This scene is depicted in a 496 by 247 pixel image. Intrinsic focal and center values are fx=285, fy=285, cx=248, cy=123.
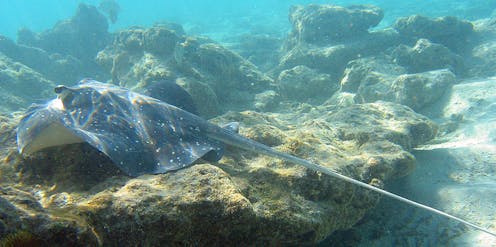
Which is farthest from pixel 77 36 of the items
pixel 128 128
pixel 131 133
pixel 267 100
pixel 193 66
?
pixel 131 133

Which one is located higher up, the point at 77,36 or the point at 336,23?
the point at 77,36

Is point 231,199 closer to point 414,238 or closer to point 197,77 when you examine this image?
point 414,238

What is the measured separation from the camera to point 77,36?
1870 centimetres

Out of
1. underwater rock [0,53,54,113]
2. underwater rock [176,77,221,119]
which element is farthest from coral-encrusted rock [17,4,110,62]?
underwater rock [176,77,221,119]

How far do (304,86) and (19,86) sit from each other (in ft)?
42.1

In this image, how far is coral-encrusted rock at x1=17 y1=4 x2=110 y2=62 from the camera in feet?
60.5

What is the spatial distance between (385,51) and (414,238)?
10.1 m

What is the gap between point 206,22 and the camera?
3878 centimetres

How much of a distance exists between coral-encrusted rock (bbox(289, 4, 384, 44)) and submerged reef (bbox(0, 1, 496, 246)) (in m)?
Answer: 0.05

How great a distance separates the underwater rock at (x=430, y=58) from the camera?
9859mm

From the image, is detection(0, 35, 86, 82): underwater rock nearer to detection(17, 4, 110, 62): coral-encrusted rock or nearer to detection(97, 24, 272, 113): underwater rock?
detection(17, 4, 110, 62): coral-encrusted rock

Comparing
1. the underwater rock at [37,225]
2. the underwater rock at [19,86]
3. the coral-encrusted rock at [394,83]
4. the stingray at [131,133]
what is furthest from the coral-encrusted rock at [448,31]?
the underwater rock at [19,86]

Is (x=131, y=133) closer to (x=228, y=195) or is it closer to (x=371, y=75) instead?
(x=228, y=195)

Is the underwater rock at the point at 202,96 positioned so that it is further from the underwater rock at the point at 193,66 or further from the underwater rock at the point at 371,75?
the underwater rock at the point at 371,75
